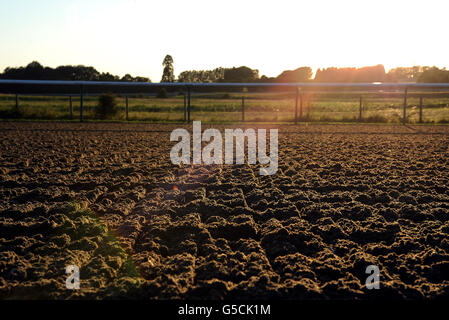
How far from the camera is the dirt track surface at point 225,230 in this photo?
2.74 m

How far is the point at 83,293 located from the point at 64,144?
803 centimetres

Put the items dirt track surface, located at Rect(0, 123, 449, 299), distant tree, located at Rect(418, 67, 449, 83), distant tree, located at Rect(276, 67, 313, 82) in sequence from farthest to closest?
distant tree, located at Rect(276, 67, 313, 82) < distant tree, located at Rect(418, 67, 449, 83) < dirt track surface, located at Rect(0, 123, 449, 299)

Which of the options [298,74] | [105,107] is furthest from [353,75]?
[105,107]

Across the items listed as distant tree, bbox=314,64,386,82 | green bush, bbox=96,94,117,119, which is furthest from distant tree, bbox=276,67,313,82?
green bush, bbox=96,94,117,119

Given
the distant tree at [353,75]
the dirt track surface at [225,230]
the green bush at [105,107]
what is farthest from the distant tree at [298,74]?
the dirt track surface at [225,230]

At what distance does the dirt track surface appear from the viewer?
274 centimetres

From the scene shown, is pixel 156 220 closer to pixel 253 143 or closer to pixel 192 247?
pixel 192 247

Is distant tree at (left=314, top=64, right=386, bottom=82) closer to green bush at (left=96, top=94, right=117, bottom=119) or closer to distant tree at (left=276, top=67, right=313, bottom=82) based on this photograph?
distant tree at (left=276, top=67, right=313, bottom=82)

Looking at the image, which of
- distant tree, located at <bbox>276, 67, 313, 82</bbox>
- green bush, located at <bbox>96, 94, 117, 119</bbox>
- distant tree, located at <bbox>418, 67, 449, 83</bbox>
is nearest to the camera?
green bush, located at <bbox>96, 94, 117, 119</bbox>

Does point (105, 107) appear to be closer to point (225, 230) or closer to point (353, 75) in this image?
point (225, 230)

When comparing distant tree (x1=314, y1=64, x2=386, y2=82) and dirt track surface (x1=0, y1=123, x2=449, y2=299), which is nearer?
dirt track surface (x1=0, y1=123, x2=449, y2=299)

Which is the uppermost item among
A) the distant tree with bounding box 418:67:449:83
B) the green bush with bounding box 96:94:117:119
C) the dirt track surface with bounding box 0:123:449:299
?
the distant tree with bounding box 418:67:449:83

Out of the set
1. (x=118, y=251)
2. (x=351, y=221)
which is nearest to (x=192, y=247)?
(x=118, y=251)

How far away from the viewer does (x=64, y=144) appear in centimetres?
998
